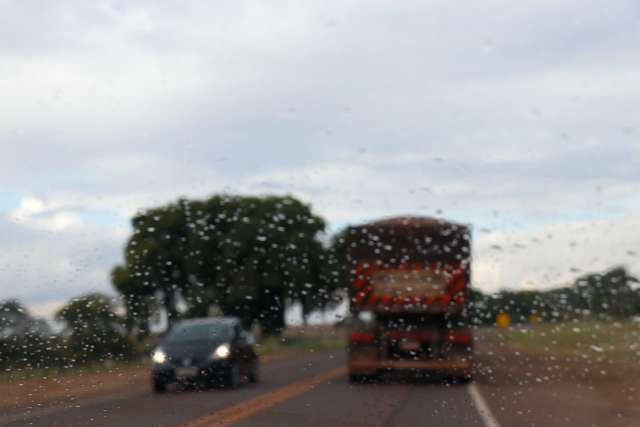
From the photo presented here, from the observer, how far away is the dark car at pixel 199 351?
47.7 feet

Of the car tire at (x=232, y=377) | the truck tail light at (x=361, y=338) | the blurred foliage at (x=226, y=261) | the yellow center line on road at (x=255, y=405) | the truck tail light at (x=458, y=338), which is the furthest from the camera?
the truck tail light at (x=458, y=338)

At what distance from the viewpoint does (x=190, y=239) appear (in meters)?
14.0

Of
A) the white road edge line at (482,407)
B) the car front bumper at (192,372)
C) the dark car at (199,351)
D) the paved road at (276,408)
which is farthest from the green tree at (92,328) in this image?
the white road edge line at (482,407)

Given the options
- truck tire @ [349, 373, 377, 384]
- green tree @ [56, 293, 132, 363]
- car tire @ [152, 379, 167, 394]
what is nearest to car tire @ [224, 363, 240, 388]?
car tire @ [152, 379, 167, 394]

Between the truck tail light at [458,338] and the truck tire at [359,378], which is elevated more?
the truck tail light at [458,338]

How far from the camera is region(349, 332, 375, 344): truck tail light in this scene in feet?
62.6

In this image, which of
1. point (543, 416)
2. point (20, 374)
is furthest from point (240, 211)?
point (543, 416)

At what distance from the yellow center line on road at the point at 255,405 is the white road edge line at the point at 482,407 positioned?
2.46m

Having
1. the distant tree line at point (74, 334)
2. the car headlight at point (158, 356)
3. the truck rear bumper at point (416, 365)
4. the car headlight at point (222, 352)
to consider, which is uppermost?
the distant tree line at point (74, 334)

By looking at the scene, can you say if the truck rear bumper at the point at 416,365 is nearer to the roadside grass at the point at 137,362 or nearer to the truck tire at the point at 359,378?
the truck tire at the point at 359,378

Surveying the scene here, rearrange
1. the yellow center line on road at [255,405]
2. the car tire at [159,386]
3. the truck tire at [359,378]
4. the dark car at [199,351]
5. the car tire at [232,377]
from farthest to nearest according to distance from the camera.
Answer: the truck tire at [359,378]
the car tire at [232,377]
the car tire at [159,386]
the dark car at [199,351]
the yellow center line on road at [255,405]

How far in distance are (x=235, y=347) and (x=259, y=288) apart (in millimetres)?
1893

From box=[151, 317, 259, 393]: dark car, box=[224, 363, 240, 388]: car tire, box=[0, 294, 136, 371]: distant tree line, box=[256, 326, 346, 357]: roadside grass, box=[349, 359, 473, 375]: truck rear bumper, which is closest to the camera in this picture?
box=[0, 294, 136, 371]: distant tree line

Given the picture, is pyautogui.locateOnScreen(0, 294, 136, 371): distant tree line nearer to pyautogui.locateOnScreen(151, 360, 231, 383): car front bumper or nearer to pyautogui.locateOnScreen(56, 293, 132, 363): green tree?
pyautogui.locateOnScreen(56, 293, 132, 363): green tree
